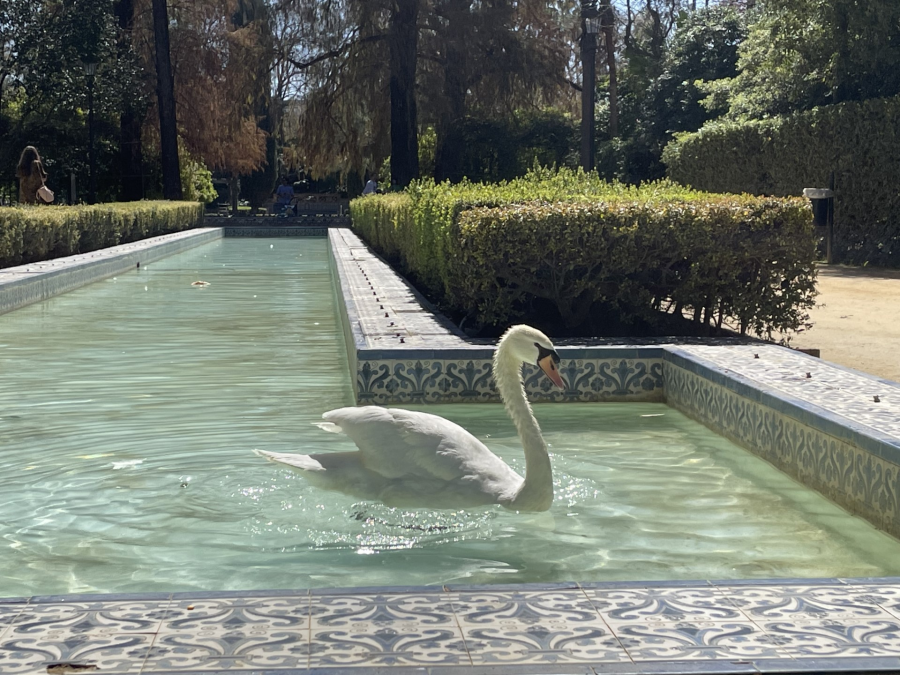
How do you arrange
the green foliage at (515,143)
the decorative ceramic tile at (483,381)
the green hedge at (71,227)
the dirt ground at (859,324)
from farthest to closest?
the green foliage at (515,143) < the green hedge at (71,227) < the dirt ground at (859,324) < the decorative ceramic tile at (483,381)

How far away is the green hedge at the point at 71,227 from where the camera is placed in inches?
720

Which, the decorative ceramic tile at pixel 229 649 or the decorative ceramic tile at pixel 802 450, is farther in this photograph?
the decorative ceramic tile at pixel 802 450

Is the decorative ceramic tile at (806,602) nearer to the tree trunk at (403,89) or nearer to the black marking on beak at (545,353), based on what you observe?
the black marking on beak at (545,353)

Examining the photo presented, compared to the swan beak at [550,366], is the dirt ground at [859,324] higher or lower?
lower

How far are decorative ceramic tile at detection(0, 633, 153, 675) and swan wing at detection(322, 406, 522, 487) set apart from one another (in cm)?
211

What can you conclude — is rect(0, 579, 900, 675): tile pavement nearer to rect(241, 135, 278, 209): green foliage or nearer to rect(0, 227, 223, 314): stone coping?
rect(0, 227, 223, 314): stone coping

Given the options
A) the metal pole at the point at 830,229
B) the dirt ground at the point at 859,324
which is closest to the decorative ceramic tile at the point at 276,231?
the metal pole at the point at 830,229

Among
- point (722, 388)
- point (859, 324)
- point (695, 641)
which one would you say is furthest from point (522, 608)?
point (859, 324)

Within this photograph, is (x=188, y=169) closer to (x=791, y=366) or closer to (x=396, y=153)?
(x=396, y=153)

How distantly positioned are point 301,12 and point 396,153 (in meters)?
5.11

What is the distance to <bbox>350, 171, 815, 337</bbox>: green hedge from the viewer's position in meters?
9.39

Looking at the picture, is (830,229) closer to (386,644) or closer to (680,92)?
(680,92)

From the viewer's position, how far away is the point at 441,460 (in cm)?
502

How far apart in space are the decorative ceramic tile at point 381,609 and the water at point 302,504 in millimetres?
994
